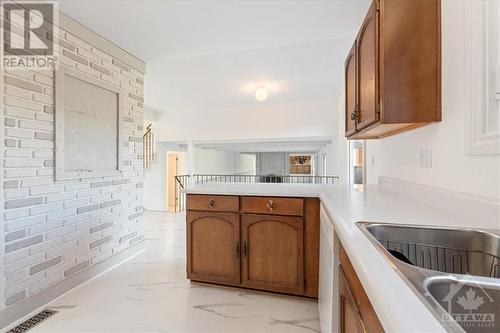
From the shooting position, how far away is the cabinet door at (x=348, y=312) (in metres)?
0.77

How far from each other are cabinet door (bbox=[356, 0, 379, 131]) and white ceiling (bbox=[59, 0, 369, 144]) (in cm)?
64

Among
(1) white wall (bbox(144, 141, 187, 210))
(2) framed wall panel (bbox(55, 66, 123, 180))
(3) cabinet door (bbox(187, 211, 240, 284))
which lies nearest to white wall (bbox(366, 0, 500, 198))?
(3) cabinet door (bbox(187, 211, 240, 284))

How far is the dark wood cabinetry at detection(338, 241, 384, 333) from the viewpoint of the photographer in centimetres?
63

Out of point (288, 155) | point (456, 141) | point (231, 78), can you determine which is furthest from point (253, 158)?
point (456, 141)

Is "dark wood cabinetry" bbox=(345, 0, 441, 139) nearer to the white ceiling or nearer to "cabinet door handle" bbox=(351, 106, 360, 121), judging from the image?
"cabinet door handle" bbox=(351, 106, 360, 121)

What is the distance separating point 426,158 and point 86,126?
8.99 feet

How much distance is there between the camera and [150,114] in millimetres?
6000

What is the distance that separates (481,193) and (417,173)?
0.58 metres

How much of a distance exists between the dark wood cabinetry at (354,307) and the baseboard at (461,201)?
0.58 meters

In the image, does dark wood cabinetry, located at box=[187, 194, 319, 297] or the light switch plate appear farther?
dark wood cabinetry, located at box=[187, 194, 319, 297]

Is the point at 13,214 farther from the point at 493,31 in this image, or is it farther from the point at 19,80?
the point at 493,31

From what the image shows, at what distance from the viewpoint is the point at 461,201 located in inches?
45.9

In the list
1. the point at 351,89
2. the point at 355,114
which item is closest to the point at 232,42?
the point at 351,89

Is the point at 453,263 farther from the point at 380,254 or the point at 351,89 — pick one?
the point at 351,89
